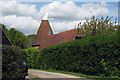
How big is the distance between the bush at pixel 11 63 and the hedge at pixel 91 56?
557 centimetres

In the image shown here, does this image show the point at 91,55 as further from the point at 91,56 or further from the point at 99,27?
the point at 99,27

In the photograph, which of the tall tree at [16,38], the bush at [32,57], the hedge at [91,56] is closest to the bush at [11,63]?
the hedge at [91,56]

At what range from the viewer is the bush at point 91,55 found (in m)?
11.7

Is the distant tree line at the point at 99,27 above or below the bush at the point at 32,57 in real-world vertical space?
above

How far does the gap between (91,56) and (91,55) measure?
0.10m

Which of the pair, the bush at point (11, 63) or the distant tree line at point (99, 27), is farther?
the distant tree line at point (99, 27)

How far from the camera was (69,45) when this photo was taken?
15.7 metres

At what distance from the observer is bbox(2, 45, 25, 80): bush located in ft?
30.4

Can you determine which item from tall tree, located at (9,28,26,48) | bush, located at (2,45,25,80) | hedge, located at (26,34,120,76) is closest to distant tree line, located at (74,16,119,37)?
hedge, located at (26,34,120,76)

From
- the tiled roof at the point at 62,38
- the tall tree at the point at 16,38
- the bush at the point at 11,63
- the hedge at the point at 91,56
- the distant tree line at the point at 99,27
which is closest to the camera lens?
the bush at the point at 11,63

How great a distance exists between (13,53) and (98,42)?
6.24 m

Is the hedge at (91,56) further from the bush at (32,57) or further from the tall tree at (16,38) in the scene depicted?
the tall tree at (16,38)

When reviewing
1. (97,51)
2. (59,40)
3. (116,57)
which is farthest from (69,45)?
(59,40)

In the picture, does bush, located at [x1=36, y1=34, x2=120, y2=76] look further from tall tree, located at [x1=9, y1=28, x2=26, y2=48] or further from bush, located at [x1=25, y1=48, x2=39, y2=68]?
tall tree, located at [x1=9, y1=28, x2=26, y2=48]
